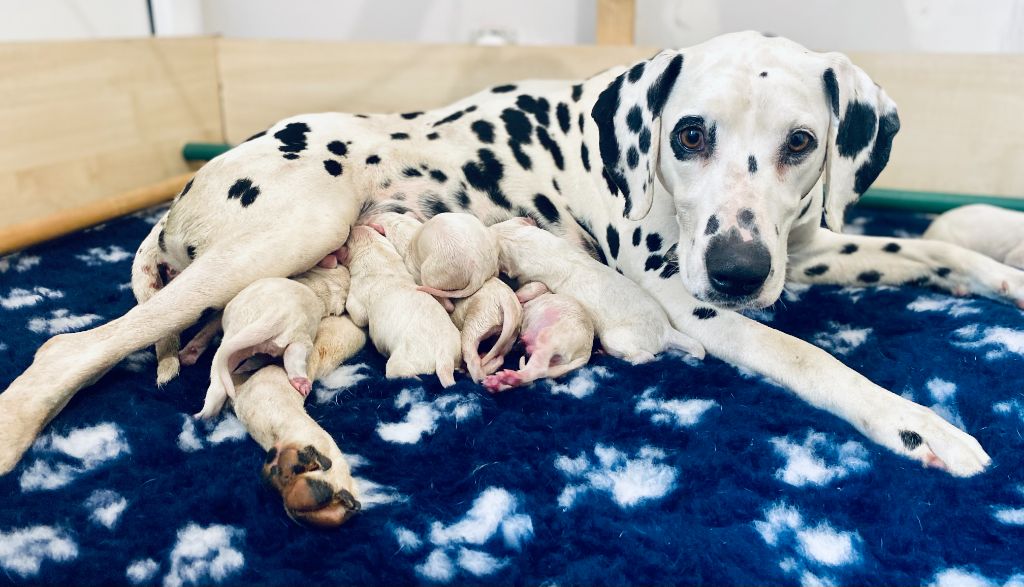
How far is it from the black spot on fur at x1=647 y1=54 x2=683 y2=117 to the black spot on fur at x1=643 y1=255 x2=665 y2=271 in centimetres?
46

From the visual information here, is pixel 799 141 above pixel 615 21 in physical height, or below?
below

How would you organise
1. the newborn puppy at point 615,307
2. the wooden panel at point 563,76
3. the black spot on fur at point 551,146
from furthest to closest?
the wooden panel at point 563,76
the black spot on fur at point 551,146
the newborn puppy at point 615,307

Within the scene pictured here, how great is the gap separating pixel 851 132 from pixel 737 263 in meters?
0.54

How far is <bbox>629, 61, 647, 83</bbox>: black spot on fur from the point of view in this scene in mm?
2193

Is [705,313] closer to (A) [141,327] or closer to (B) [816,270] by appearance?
(B) [816,270]

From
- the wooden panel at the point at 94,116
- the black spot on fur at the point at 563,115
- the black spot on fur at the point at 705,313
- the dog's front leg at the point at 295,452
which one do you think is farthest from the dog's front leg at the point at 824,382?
the wooden panel at the point at 94,116

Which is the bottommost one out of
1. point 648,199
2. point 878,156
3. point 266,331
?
point 266,331

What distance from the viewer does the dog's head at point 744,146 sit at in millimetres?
1855

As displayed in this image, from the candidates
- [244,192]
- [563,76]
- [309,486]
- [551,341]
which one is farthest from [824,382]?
[563,76]

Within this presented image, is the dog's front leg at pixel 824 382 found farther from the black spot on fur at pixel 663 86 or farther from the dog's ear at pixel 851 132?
the black spot on fur at pixel 663 86

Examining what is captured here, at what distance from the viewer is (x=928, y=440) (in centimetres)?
172

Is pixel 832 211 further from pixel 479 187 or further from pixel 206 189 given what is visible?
pixel 206 189

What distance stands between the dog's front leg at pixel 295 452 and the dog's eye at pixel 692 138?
113cm

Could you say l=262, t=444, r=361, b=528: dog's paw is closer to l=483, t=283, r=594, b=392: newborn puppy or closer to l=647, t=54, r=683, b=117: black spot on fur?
l=483, t=283, r=594, b=392: newborn puppy
